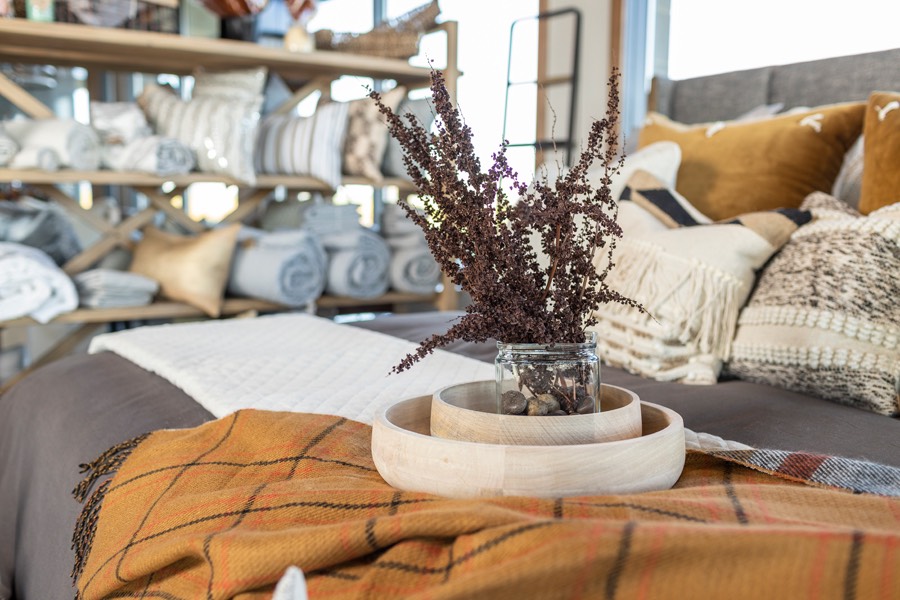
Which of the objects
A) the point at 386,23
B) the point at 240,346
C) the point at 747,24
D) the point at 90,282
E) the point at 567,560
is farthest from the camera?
the point at 386,23

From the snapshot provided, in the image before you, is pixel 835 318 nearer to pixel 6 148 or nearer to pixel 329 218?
pixel 329 218

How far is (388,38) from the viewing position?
Result: 306 cm

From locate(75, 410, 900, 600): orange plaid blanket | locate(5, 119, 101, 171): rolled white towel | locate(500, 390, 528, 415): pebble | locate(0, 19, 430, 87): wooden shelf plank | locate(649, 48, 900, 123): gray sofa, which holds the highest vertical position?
locate(0, 19, 430, 87): wooden shelf plank

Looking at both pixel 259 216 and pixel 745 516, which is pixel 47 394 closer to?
pixel 745 516

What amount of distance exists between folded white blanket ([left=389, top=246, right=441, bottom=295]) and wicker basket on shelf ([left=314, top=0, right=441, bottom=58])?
76 centimetres

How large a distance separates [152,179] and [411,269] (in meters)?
0.96

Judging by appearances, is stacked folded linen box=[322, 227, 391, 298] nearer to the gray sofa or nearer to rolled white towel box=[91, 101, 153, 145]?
rolled white towel box=[91, 101, 153, 145]

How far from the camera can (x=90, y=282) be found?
98.5 inches

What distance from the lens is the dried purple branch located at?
0.68 m

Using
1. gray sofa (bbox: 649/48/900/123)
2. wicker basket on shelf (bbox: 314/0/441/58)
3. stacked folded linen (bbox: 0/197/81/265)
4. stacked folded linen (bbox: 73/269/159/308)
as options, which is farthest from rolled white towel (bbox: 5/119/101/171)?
gray sofa (bbox: 649/48/900/123)

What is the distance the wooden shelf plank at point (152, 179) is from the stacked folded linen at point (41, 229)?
5.8 inches

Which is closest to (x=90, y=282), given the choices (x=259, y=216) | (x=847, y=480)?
(x=259, y=216)

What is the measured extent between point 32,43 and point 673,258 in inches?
90.2

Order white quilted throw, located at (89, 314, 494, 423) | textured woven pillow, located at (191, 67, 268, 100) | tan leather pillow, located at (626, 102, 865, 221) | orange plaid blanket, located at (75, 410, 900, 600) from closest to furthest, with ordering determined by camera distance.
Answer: orange plaid blanket, located at (75, 410, 900, 600) → white quilted throw, located at (89, 314, 494, 423) → tan leather pillow, located at (626, 102, 865, 221) → textured woven pillow, located at (191, 67, 268, 100)
